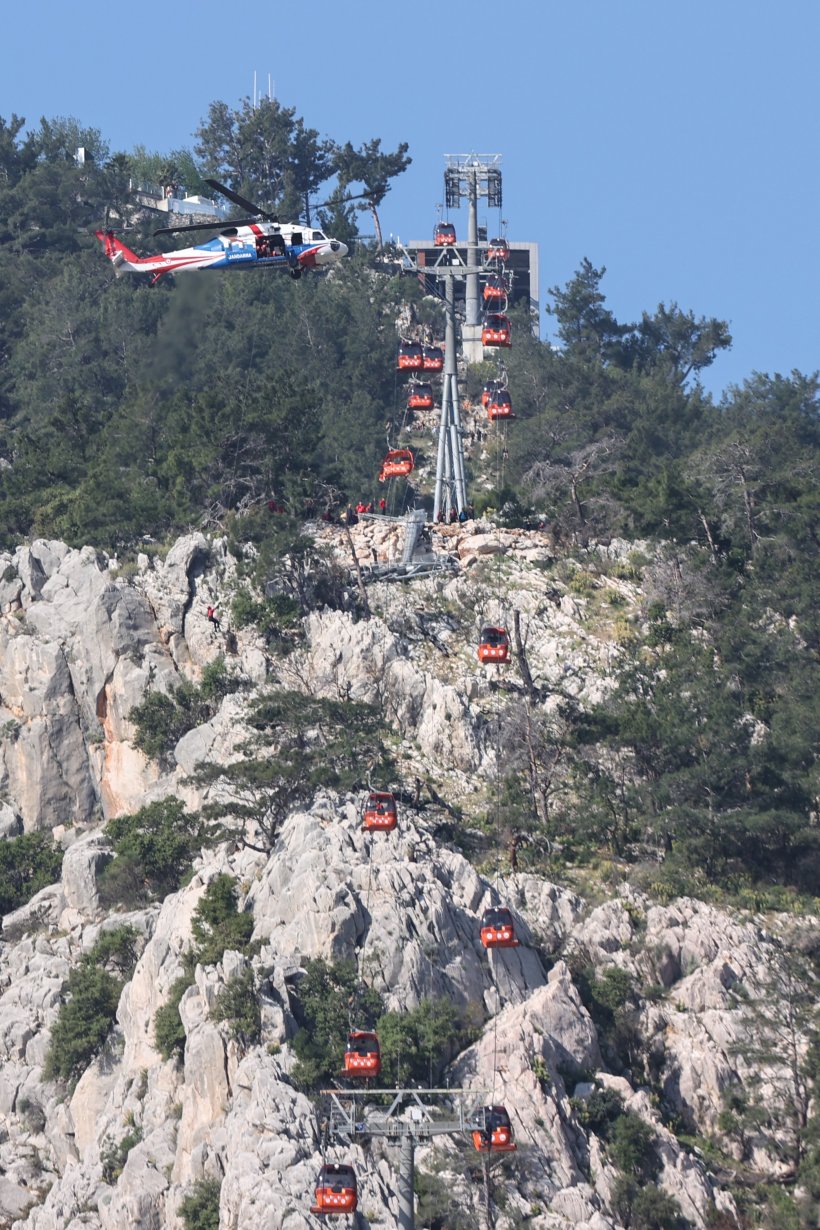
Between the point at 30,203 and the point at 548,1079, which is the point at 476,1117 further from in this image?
the point at 30,203

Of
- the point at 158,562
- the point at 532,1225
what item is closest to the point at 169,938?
the point at 532,1225

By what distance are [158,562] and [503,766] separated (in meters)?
16.0

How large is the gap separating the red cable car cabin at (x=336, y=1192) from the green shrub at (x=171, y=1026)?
8.21m

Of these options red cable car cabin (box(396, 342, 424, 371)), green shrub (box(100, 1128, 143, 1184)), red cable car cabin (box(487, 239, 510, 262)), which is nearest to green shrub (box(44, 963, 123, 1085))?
green shrub (box(100, 1128, 143, 1184))

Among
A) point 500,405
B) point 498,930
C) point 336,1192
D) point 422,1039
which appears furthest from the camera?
point 500,405

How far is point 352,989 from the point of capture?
66.3 m

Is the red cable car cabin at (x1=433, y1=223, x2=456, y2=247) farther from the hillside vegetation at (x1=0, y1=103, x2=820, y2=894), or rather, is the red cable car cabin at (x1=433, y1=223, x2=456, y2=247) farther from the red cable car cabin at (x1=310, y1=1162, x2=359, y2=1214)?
the red cable car cabin at (x1=310, y1=1162, x2=359, y2=1214)

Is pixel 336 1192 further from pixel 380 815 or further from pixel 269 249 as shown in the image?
pixel 269 249

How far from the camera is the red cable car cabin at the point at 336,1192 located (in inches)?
2350

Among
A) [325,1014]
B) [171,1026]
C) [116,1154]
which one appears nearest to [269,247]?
[171,1026]

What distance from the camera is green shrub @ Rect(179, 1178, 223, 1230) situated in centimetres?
6216

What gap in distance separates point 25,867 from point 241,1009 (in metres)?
19.3

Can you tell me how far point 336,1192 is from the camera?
5972 centimetres

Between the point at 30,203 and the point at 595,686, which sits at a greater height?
the point at 30,203
